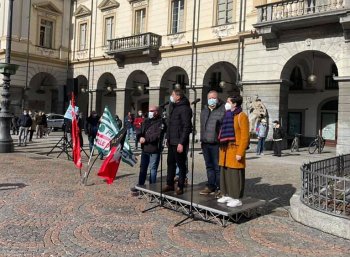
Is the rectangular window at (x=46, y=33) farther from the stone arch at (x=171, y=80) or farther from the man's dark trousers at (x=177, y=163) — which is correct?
the man's dark trousers at (x=177, y=163)

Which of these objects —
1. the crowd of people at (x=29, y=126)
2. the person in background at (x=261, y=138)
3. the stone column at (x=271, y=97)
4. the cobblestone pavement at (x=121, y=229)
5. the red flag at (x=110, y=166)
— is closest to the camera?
the cobblestone pavement at (x=121, y=229)

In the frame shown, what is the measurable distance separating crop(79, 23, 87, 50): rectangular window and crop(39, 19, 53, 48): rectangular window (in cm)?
237

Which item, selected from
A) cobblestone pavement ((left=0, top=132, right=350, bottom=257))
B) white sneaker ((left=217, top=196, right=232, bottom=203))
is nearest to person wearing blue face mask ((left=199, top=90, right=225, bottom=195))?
white sneaker ((left=217, top=196, right=232, bottom=203))

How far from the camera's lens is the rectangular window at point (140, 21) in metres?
27.4

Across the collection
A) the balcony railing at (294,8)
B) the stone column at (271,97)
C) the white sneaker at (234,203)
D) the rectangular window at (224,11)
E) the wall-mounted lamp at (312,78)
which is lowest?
the white sneaker at (234,203)

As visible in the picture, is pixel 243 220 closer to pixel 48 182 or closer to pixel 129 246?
pixel 129 246

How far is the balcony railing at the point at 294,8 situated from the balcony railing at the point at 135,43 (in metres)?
8.22

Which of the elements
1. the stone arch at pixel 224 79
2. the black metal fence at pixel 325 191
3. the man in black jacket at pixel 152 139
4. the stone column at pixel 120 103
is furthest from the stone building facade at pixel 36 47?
the black metal fence at pixel 325 191

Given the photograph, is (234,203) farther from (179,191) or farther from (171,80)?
(171,80)

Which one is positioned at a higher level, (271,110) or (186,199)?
(271,110)

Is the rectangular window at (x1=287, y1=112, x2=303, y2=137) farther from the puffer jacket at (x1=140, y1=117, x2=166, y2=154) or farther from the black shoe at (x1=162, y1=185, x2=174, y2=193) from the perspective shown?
the black shoe at (x1=162, y1=185, x2=174, y2=193)

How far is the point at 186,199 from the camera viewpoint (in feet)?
21.0

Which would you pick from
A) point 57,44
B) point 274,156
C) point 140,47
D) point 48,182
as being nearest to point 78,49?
point 57,44

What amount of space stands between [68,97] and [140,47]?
497 inches
